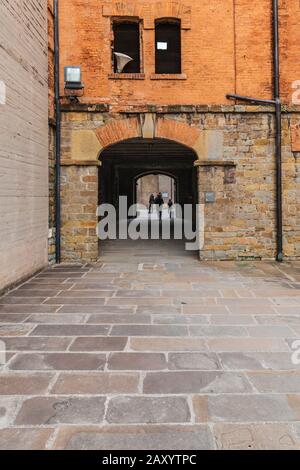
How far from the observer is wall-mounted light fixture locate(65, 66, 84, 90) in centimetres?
877

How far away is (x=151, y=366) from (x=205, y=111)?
7089 millimetres

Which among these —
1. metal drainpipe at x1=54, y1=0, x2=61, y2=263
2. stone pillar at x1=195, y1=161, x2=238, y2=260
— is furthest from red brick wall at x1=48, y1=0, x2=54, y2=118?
stone pillar at x1=195, y1=161, x2=238, y2=260

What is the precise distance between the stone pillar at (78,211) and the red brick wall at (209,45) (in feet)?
6.04

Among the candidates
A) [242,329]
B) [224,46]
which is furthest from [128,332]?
[224,46]

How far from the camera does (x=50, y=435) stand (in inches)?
97.5

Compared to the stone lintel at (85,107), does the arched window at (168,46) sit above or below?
above

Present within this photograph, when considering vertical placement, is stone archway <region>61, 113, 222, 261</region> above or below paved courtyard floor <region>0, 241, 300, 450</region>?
above

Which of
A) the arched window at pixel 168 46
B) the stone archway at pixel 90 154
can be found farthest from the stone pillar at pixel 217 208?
the arched window at pixel 168 46

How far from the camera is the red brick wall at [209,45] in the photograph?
30.0ft

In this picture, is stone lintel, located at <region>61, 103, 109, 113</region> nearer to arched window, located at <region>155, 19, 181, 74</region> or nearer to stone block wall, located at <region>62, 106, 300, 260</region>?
stone block wall, located at <region>62, 106, 300, 260</region>

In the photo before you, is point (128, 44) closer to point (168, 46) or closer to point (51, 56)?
point (168, 46)

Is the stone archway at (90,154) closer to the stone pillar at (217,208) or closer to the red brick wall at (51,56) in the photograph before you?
the stone pillar at (217,208)

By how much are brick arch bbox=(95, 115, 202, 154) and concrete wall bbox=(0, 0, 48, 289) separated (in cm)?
142
